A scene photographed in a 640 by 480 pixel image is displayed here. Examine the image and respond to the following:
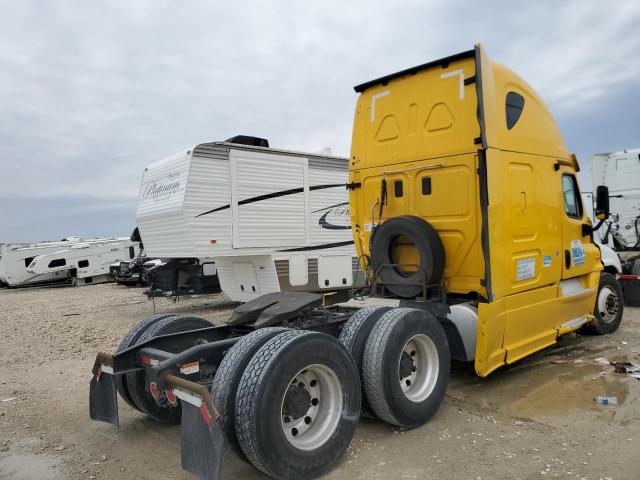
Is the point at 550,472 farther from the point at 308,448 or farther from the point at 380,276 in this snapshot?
the point at 380,276

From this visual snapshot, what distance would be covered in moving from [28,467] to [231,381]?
1856 mm

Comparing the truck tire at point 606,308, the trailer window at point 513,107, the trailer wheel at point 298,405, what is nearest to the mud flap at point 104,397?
the trailer wheel at point 298,405

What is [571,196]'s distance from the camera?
20.8 ft

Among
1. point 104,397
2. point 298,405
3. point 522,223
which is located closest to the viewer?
point 298,405

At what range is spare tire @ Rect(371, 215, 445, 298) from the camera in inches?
Answer: 204

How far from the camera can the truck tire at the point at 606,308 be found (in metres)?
7.33

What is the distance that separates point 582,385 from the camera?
5324 millimetres

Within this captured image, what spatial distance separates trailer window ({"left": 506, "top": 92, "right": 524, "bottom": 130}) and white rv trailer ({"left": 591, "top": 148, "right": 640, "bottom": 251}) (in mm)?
7418

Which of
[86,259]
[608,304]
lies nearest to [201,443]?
[608,304]

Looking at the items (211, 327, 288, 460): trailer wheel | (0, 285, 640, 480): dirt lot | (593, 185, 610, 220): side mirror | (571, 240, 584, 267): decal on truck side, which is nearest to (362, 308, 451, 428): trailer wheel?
(0, 285, 640, 480): dirt lot

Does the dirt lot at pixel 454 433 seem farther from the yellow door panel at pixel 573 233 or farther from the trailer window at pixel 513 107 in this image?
the trailer window at pixel 513 107

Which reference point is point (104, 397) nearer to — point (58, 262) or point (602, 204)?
point (602, 204)

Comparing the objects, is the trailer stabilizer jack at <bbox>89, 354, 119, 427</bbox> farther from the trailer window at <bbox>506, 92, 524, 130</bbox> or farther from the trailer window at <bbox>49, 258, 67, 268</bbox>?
the trailer window at <bbox>49, 258, 67, 268</bbox>

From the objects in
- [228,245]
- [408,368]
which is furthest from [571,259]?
[228,245]
